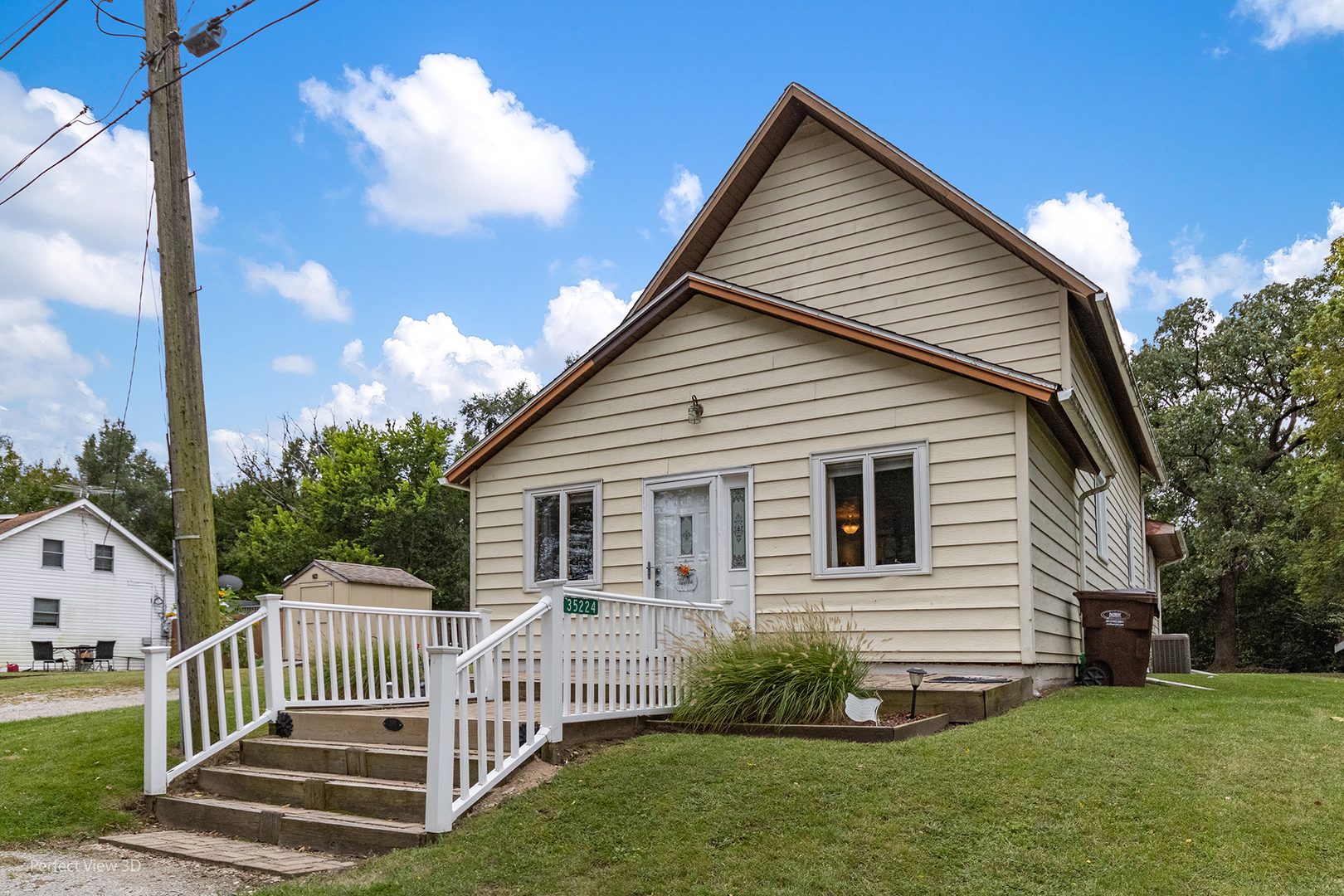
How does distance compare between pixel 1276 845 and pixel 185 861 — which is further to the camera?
pixel 185 861

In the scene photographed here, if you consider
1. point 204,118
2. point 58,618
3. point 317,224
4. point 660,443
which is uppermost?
point 317,224

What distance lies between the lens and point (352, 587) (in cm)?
1930

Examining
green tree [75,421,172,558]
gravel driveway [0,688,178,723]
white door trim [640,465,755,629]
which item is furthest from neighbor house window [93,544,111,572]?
white door trim [640,465,755,629]

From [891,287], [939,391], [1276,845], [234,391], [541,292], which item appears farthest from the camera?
[541,292]

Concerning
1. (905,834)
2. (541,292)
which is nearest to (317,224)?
(541,292)

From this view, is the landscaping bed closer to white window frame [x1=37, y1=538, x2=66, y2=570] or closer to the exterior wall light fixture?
the exterior wall light fixture

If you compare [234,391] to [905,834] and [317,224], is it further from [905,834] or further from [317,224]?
[905,834]

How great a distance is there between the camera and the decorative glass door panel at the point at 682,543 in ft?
33.5

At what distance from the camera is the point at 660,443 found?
10.6 meters

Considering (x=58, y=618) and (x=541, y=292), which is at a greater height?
(x=541, y=292)

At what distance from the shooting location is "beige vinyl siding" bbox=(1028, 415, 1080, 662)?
29.6 feet

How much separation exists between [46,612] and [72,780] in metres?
29.7

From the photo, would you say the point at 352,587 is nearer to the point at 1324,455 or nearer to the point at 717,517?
the point at 717,517

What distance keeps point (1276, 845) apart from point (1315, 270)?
28818 mm
